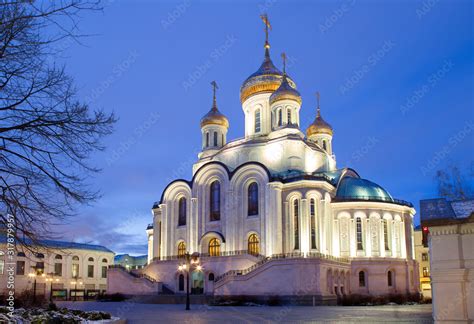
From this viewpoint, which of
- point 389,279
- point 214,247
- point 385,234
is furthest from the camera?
point 214,247

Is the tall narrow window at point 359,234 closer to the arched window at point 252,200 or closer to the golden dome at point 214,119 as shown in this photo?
the arched window at point 252,200

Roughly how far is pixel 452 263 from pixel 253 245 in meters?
31.8

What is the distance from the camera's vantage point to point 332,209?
43.0 meters

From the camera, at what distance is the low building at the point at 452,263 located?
10367 mm

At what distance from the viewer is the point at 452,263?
34.6 feet

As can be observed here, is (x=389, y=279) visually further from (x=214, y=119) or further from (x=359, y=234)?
(x=214, y=119)

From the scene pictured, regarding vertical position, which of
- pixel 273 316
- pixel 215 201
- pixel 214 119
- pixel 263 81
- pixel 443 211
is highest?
pixel 263 81

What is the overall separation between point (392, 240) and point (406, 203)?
14.7 ft

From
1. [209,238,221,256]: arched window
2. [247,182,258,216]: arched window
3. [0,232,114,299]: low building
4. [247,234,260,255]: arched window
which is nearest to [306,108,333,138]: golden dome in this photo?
[247,182,258,216]: arched window

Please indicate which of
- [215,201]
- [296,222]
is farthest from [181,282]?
[296,222]

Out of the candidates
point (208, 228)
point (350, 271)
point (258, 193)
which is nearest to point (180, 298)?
point (208, 228)

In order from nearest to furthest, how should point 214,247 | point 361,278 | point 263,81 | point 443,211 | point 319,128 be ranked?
point 443,211, point 361,278, point 214,247, point 263,81, point 319,128

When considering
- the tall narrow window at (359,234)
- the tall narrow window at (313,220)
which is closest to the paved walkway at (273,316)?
the tall narrow window at (313,220)

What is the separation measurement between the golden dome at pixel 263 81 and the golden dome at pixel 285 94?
2.76 metres
